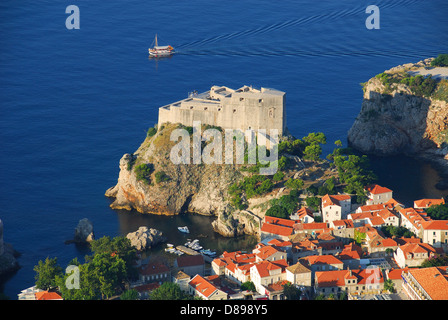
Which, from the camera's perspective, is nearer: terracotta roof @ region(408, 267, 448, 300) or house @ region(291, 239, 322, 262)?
terracotta roof @ region(408, 267, 448, 300)

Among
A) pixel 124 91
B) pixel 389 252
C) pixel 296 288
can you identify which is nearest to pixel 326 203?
pixel 389 252

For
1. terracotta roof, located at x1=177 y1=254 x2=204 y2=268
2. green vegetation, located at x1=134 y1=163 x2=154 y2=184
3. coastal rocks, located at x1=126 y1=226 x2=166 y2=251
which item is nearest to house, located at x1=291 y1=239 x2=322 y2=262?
terracotta roof, located at x1=177 y1=254 x2=204 y2=268

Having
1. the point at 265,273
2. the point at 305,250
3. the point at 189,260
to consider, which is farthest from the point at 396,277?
the point at 189,260

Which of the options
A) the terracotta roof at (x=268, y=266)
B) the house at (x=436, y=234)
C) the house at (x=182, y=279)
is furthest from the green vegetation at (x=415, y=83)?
the house at (x=182, y=279)

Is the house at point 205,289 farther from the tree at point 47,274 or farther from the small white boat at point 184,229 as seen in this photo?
the small white boat at point 184,229

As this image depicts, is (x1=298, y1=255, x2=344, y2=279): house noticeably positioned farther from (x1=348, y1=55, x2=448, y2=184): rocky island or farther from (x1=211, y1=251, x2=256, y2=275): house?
(x1=348, y1=55, x2=448, y2=184): rocky island

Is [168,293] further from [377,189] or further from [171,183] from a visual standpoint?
[377,189]

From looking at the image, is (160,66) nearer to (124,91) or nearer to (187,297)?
(124,91)
